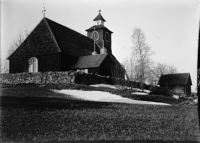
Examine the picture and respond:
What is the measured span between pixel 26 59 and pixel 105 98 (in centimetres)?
1432

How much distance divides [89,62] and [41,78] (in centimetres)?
700

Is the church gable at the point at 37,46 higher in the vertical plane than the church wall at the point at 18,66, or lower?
higher

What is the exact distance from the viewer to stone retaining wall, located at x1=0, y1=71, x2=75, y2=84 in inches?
811

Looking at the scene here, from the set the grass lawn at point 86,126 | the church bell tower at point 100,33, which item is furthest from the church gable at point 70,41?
Result: the grass lawn at point 86,126

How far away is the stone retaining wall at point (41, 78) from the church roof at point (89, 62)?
536cm

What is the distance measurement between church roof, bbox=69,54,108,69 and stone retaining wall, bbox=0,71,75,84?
5360 mm

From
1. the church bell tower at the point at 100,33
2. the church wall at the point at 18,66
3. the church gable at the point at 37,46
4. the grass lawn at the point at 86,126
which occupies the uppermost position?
the church bell tower at the point at 100,33

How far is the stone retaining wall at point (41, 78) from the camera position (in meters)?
20.6

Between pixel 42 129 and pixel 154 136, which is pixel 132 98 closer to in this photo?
pixel 154 136

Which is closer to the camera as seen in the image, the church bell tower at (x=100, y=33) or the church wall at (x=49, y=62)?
the church wall at (x=49, y=62)

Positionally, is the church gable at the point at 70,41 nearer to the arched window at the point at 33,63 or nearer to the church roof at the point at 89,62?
the church roof at the point at 89,62

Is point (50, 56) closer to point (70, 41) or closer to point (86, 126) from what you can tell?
point (70, 41)

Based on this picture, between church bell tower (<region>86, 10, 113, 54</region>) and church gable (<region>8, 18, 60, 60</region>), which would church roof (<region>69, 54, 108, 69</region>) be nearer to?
church gable (<region>8, 18, 60, 60</region>)

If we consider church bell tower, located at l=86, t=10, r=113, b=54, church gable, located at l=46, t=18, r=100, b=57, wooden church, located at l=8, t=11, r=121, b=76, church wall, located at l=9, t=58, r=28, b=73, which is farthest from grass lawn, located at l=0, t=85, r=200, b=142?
church bell tower, located at l=86, t=10, r=113, b=54
